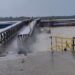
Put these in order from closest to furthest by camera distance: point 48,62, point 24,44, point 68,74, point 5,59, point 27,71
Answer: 1. point 68,74
2. point 27,71
3. point 48,62
4. point 5,59
5. point 24,44


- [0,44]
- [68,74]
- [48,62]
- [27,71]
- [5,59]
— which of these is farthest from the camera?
[0,44]

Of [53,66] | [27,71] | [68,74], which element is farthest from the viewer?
[53,66]

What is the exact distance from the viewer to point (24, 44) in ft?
66.8

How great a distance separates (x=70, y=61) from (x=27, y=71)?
9.33ft

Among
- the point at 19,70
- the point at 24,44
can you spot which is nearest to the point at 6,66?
the point at 19,70

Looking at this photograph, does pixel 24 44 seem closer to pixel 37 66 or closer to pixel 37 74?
pixel 37 66

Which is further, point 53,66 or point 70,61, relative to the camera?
point 70,61

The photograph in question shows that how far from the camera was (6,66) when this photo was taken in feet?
38.1

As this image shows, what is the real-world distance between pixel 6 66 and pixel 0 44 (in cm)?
634

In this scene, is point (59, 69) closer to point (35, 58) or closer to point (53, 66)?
point (53, 66)

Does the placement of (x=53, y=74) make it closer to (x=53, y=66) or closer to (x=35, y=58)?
(x=53, y=66)

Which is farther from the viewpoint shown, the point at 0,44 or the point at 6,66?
the point at 0,44

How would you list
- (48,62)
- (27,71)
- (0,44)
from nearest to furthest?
(27,71), (48,62), (0,44)

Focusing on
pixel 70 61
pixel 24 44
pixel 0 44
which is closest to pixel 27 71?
pixel 70 61
